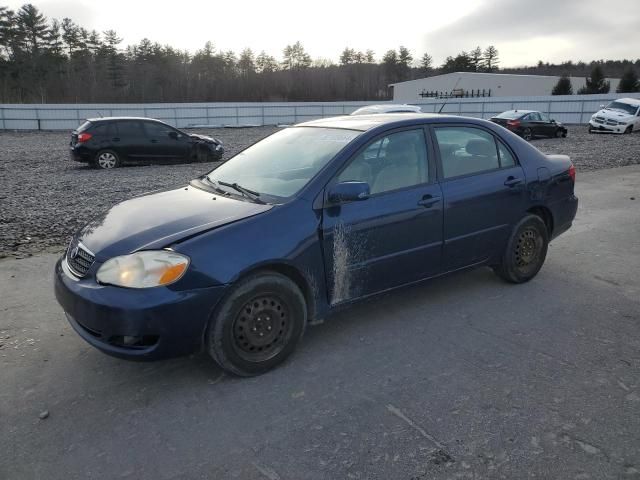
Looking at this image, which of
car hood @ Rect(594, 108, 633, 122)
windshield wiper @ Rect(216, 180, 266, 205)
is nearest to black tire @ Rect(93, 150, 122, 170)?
windshield wiper @ Rect(216, 180, 266, 205)

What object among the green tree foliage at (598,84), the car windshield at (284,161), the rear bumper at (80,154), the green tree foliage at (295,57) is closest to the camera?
the car windshield at (284,161)

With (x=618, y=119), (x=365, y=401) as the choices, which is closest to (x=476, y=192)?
(x=365, y=401)

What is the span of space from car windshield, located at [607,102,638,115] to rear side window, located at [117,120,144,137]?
23.5 metres

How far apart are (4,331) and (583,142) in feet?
73.7

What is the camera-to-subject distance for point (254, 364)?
324 cm

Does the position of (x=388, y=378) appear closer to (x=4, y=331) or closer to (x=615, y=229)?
(x=4, y=331)

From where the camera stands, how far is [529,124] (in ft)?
74.9

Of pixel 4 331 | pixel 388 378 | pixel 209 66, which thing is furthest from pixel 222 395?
pixel 209 66

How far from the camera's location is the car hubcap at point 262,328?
10.4ft

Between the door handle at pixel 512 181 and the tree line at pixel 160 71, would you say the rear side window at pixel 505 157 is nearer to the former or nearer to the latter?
the door handle at pixel 512 181

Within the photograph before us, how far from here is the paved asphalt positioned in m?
2.48

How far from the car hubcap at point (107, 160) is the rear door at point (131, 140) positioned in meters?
0.29

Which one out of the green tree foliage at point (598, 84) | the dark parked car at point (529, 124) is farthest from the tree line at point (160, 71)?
the dark parked car at point (529, 124)

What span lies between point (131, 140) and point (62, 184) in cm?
386
